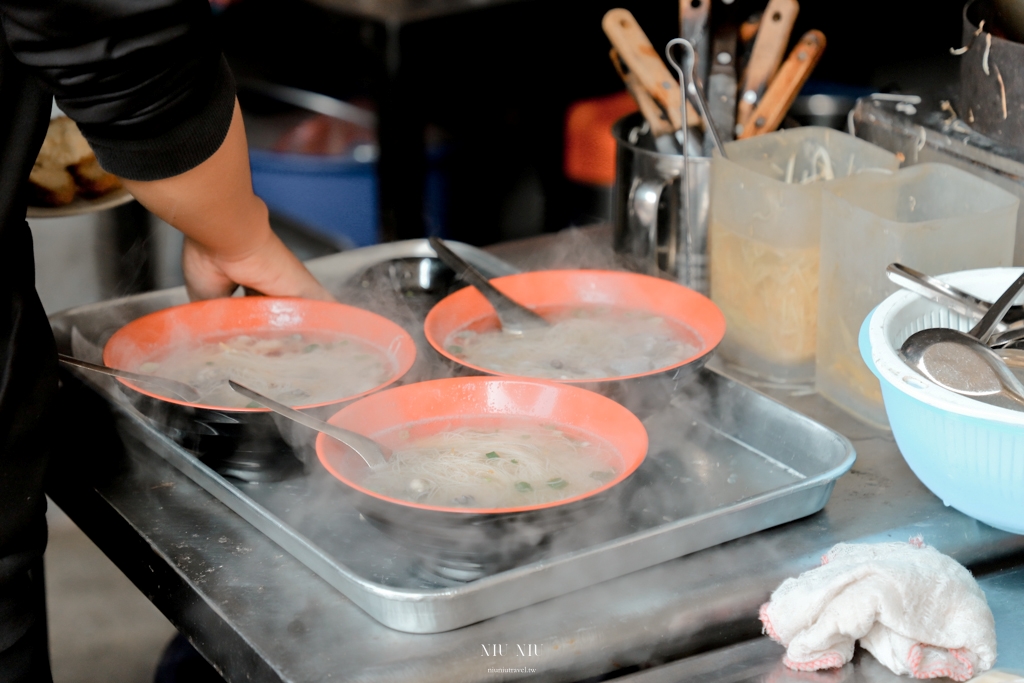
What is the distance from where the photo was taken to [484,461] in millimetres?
1079

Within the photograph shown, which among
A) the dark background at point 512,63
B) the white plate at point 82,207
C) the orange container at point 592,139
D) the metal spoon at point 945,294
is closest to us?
the metal spoon at point 945,294

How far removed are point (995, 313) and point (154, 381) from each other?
96cm

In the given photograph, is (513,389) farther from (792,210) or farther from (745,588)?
(792,210)

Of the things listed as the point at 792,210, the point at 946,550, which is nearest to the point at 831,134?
the point at 792,210

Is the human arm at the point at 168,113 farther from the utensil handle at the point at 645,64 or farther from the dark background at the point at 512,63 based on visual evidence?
the dark background at the point at 512,63

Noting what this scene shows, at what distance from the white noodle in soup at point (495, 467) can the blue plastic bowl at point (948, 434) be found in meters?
0.30

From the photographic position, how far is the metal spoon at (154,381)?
3.88 feet

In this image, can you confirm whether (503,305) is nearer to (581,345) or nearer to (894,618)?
(581,345)

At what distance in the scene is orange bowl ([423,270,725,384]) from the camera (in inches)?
53.2

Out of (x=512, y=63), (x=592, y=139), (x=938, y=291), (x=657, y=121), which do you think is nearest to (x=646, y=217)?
(x=657, y=121)

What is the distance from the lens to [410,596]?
918 mm

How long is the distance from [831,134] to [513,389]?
69 cm

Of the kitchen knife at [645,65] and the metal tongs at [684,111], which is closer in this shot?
the metal tongs at [684,111]

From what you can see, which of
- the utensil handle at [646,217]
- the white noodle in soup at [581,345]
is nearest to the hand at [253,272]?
the white noodle in soup at [581,345]
